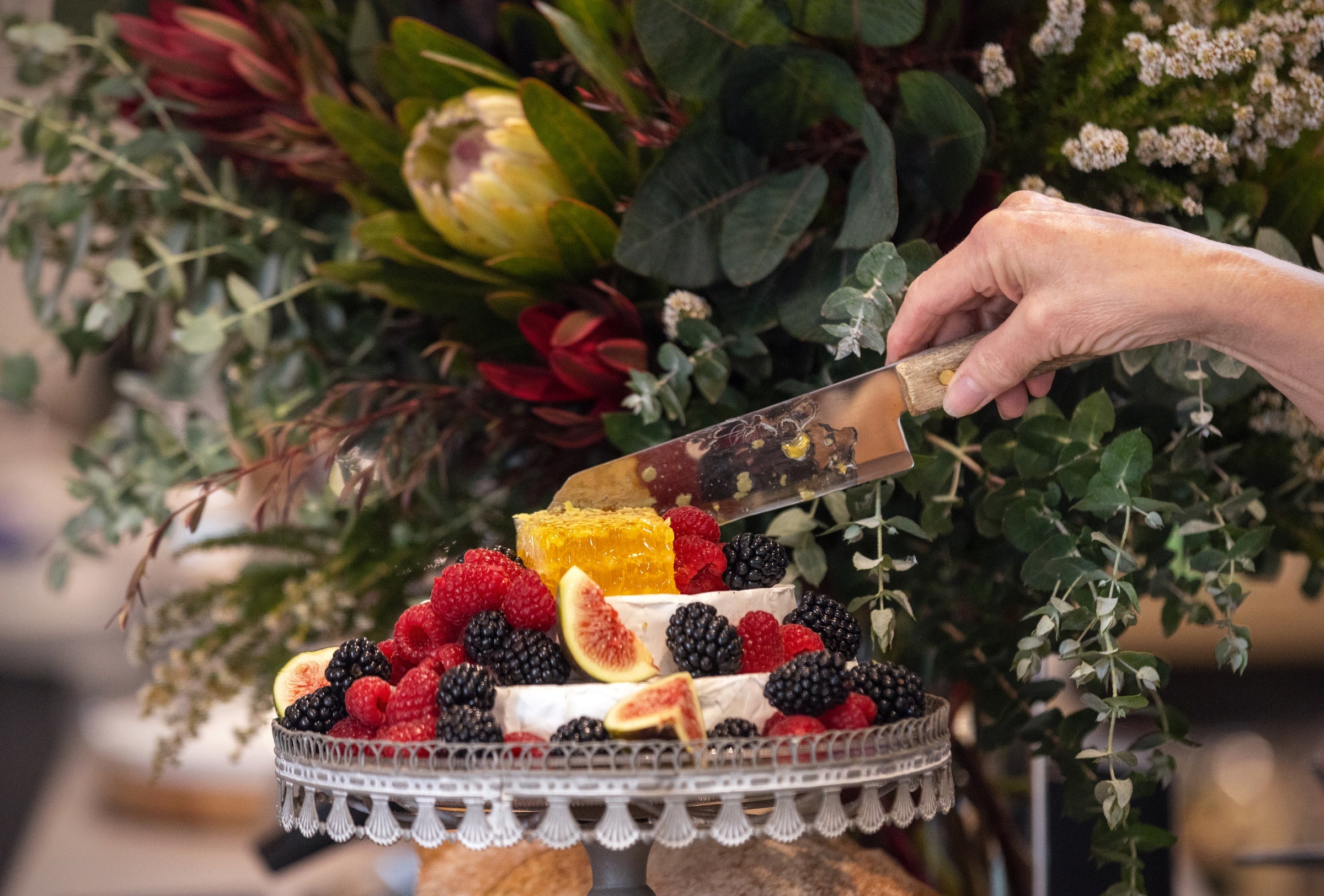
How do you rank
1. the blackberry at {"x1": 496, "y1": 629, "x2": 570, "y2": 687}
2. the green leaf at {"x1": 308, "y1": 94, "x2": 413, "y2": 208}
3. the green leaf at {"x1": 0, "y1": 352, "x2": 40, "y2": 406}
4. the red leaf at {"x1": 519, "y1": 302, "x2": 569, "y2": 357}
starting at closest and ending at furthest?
the blackberry at {"x1": 496, "y1": 629, "x2": 570, "y2": 687} < the red leaf at {"x1": 519, "y1": 302, "x2": 569, "y2": 357} < the green leaf at {"x1": 308, "y1": 94, "x2": 413, "y2": 208} < the green leaf at {"x1": 0, "y1": 352, "x2": 40, "y2": 406}

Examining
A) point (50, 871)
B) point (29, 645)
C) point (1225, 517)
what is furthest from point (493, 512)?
point (29, 645)

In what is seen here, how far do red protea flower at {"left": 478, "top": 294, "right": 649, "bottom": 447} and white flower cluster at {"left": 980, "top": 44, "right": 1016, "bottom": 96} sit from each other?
32 centimetres

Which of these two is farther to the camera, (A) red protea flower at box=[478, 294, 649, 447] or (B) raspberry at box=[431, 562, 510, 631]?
(A) red protea flower at box=[478, 294, 649, 447]

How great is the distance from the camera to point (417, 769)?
0.55 metres

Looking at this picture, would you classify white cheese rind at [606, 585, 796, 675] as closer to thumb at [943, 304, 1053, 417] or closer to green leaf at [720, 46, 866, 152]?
thumb at [943, 304, 1053, 417]

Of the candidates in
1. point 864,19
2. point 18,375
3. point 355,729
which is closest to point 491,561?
point 355,729

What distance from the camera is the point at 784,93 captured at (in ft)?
2.59

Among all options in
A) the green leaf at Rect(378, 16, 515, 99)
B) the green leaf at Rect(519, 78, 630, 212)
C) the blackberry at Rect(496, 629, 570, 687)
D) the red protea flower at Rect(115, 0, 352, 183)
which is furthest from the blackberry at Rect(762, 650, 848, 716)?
the red protea flower at Rect(115, 0, 352, 183)

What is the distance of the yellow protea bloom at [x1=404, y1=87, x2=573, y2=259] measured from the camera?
84 cm

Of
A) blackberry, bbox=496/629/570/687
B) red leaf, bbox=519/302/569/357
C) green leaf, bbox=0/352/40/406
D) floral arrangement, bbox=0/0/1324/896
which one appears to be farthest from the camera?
green leaf, bbox=0/352/40/406

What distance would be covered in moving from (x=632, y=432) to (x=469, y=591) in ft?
0.73

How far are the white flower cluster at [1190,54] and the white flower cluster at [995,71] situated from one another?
0.28 feet

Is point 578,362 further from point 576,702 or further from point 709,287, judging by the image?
point 576,702

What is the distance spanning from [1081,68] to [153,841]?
255cm
